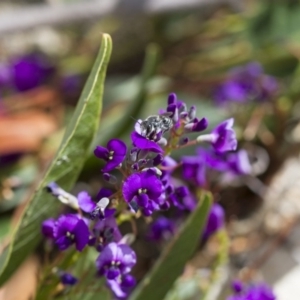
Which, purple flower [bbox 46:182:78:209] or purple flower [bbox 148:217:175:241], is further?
purple flower [bbox 148:217:175:241]

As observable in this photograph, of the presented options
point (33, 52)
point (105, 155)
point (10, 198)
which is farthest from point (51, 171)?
point (33, 52)

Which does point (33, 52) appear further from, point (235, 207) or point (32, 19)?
point (235, 207)

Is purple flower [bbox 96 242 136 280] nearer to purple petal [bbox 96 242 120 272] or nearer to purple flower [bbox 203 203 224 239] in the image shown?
purple petal [bbox 96 242 120 272]

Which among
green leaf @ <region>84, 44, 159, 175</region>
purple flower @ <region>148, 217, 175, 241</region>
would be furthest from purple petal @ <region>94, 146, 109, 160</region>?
green leaf @ <region>84, 44, 159, 175</region>

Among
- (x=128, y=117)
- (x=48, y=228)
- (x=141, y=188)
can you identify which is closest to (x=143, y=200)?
(x=141, y=188)

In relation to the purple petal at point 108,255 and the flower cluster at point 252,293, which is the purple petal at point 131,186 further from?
the flower cluster at point 252,293

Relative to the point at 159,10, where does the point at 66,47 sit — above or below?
below
